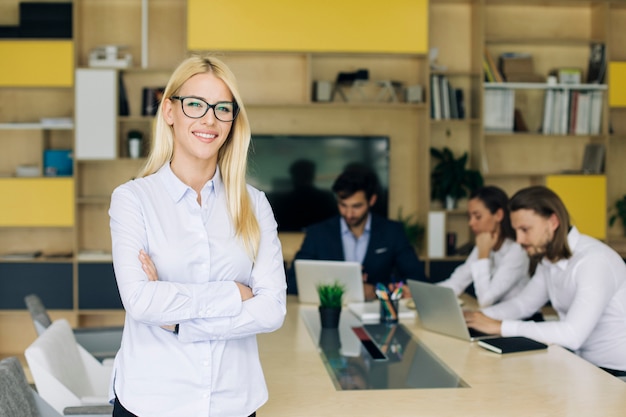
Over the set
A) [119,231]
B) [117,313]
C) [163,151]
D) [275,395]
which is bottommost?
[117,313]

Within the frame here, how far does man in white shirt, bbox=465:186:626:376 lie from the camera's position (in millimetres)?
2955

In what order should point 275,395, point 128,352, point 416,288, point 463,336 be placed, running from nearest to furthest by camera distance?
point 128,352 → point 275,395 → point 463,336 → point 416,288

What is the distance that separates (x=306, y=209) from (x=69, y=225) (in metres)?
1.76

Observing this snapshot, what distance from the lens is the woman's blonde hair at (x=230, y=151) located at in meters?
1.96

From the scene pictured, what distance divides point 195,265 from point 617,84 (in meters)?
4.86

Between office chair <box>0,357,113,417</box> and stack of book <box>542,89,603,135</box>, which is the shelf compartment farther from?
office chair <box>0,357,113,417</box>

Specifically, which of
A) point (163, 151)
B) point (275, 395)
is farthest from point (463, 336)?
point (163, 151)

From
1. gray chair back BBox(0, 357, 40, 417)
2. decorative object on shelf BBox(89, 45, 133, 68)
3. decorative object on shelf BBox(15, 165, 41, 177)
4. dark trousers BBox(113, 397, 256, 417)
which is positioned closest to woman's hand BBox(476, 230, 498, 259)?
gray chair back BBox(0, 357, 40, 417)

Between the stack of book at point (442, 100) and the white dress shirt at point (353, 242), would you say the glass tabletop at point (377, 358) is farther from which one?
the stack of book at point (442, 100)

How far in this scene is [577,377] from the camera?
2.54 metres

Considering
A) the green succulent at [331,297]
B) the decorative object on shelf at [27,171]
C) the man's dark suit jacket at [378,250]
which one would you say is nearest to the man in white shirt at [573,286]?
the green succulent at [331,297]

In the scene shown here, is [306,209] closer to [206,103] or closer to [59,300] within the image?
[59,300]

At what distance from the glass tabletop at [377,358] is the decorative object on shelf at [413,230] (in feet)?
7.73

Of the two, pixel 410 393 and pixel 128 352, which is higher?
pixel 128 352
